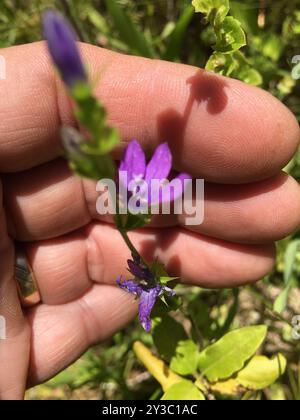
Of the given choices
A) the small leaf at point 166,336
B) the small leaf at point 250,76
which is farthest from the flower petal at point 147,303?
the small leaf at point 250,76

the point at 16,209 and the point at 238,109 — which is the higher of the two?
the point at 238,109

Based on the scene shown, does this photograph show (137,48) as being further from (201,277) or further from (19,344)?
(19,344)

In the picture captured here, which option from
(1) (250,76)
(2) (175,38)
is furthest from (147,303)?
(2) (175,38)

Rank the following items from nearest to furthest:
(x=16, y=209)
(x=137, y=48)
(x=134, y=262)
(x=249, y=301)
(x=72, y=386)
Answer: (x=134, y=262)
(x=16, y=209)
(x=137, y=48)
(x=72, y=386)
(x=249, y=301)

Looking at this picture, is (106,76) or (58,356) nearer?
(106,76)

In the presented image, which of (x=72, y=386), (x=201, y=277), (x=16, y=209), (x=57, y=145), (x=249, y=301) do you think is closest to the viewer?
(x=57, y=145)

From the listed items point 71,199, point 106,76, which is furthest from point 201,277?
point 106,76
